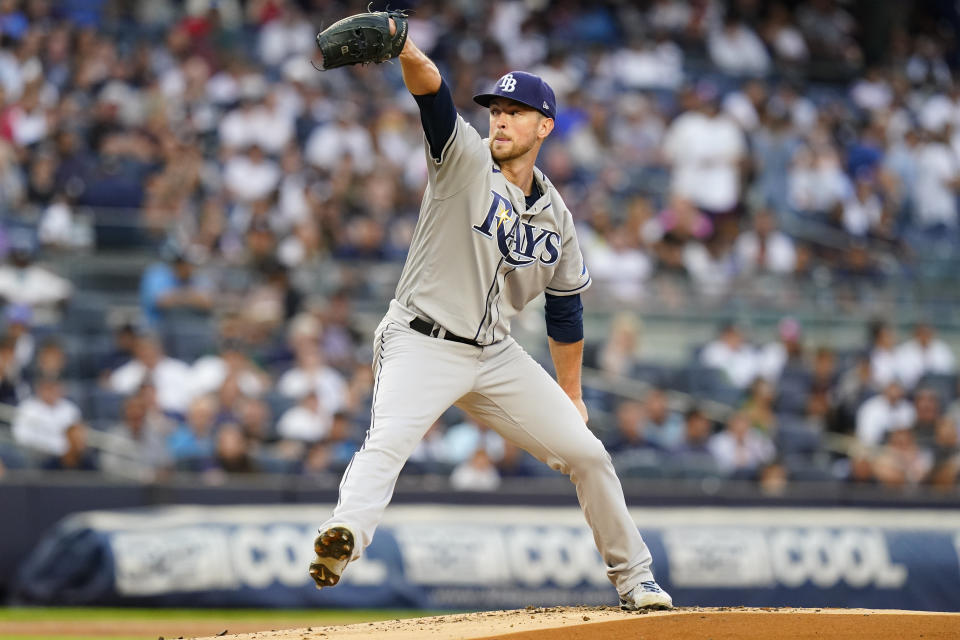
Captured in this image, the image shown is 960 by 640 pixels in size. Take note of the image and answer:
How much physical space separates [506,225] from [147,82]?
33.0 feet

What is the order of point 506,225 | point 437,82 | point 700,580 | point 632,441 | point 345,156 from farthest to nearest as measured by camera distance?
point 345,156, point 632,441, point 700,580, point 506,225, point 437,82

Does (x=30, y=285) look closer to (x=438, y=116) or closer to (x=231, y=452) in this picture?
(x=231, y=452)

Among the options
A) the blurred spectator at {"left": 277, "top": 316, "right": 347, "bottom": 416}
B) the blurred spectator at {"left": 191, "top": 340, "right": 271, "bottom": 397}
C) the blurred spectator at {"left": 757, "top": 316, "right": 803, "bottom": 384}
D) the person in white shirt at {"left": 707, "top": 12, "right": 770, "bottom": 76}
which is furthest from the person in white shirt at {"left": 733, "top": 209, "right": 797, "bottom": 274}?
the blurred spectator at {"left": 191, "top": 340, "right": 271, "bottom": 397}

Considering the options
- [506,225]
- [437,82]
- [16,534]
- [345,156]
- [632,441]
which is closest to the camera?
[437,82]

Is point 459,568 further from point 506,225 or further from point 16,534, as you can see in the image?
point 506,225

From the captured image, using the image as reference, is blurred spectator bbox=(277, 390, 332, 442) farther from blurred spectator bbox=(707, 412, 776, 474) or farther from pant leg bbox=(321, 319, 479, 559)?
pant leg bbox=(321, 319, 479, 559)

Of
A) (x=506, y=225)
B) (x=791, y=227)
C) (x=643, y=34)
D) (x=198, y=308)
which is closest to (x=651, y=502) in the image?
(x=198, y=308)

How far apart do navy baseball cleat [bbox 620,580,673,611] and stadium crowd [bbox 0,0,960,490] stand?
226 inches

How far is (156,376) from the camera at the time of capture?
12102mm

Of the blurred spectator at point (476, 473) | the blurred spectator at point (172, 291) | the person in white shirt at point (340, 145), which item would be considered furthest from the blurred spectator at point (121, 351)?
the person in white shirt at point (340, 145)

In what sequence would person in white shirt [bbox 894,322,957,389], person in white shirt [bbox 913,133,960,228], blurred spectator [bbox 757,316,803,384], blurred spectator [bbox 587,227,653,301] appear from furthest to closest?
person in white shirt [bbox 913,133,960,228] → person in white shirt [bbox 894,322,957,389] → blurred spectator [bbox 757,316,803,384] → blurred spectator [bbox 587,227,653,301]

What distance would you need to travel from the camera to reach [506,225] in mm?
5707

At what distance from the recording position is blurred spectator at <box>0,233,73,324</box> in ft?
41.1

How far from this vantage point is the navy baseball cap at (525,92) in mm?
5734
